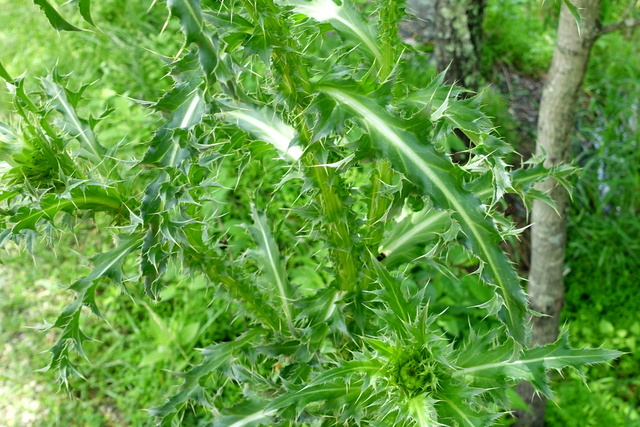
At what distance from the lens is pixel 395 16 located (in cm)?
121

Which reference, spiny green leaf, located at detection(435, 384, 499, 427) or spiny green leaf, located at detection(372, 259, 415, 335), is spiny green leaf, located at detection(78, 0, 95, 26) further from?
spiny green leaf, located at detection(435, 384, 499, 427)

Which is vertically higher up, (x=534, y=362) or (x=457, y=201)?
(x=457, y=201)

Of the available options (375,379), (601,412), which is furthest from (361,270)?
(601,412)

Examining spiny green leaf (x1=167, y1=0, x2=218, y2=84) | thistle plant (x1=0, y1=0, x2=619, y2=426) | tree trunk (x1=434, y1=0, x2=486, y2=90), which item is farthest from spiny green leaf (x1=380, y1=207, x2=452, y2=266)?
tree trunk (x1=434, y1=0, x2=486, y2=90)

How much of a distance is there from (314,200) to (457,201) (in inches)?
16.3

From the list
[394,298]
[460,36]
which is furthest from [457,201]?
[460,36]

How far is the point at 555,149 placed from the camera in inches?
95.4

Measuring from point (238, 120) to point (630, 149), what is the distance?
3.35 metres

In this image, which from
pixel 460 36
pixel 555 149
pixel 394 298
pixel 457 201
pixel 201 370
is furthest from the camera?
pixel 460 36

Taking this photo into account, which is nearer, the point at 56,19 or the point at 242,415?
the point at 56,19

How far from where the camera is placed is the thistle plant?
40.8 inches

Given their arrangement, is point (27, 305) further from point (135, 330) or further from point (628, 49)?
point (628, 49)

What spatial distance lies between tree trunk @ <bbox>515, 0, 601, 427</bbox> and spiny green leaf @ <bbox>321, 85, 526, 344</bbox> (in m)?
0.93

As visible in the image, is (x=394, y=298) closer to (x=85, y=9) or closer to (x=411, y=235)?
(x=411, y=235)
